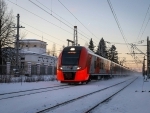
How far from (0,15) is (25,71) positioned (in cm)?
1422

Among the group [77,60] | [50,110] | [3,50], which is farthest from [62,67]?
[3,50]

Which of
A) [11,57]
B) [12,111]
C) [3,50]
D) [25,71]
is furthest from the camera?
[11,57]

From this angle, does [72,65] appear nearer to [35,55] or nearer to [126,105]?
[126,105]

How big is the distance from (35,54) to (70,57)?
47496 mm

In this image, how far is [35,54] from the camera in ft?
231

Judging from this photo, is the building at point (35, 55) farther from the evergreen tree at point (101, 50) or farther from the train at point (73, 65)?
the train at point (73, 65)

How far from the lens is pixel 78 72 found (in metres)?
23.0

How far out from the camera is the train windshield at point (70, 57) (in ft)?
77.3

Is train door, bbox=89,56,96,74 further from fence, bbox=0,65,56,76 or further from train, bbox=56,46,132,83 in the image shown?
fence, bbox=0,65,56,76

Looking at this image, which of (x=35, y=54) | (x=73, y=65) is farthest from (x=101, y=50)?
(x=73, y=65)

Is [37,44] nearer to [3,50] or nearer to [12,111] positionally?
[3,50]

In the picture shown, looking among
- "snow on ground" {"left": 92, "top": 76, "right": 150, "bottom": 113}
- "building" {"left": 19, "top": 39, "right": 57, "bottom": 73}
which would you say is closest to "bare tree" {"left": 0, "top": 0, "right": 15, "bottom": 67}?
"building" {"left": 19, "top": 39, "right": 57, "bottom": 73}

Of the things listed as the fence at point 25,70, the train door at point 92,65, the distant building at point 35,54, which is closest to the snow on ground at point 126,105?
the train door at point 92,65

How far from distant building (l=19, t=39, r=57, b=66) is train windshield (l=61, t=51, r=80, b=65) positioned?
34.2m
